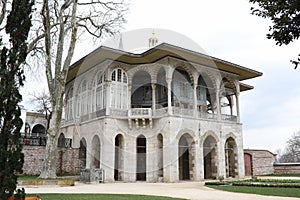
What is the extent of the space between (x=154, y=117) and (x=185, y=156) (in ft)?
16.3

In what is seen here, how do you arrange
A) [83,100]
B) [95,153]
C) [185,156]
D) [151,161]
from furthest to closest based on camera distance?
1. [83,100]
2. [185,156]
3. [95,153]
4. [151,161]

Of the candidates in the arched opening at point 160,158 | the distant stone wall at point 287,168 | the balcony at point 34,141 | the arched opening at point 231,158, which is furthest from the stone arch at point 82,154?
the distant stone wall at point 287,168

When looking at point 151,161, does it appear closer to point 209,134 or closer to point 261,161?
point 209,134

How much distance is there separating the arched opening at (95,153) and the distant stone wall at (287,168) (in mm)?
18029

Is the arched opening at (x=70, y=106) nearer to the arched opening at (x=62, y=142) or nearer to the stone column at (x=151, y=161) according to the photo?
the arched opening at (x=62, y=142)

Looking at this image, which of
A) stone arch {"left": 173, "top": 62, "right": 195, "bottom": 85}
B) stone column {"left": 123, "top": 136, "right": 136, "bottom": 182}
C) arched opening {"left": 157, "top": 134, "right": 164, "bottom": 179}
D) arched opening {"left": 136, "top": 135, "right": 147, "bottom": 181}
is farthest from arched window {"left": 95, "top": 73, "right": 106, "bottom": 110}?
stone arch {"left": 173, "top": 62, "right": 195, "bottom": 85}

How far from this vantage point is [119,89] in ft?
66.4

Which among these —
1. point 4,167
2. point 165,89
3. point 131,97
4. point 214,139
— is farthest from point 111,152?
point 4,167

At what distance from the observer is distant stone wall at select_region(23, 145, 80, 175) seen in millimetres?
21453

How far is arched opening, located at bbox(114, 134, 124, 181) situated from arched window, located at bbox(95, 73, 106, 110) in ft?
8.25

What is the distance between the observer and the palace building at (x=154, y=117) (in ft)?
62.3

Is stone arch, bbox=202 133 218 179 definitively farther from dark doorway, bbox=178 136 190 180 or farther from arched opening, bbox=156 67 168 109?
arched opening, bbox=156 67 168 109

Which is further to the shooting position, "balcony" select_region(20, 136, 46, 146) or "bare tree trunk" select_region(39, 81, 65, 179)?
"balcony" select_region(20, 136, 46, 146)

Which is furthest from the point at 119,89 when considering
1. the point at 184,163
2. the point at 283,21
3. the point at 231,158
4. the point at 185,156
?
the point at 283,21
